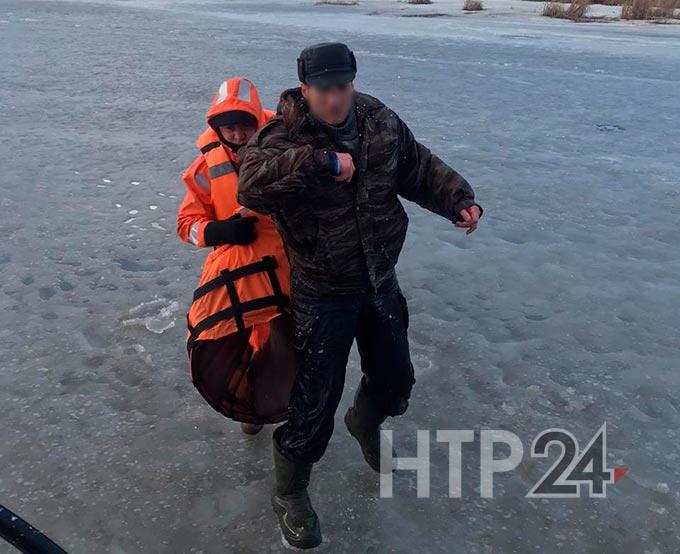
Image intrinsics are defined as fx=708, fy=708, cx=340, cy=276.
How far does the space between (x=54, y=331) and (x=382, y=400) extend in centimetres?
219

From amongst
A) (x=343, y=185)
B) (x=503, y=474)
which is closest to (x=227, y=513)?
(x=503, y=474)

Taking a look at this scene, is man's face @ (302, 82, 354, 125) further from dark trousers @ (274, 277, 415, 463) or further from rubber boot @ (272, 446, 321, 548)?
rubber boot @ (272, 446, 321, 548)

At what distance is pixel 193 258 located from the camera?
5074 mm

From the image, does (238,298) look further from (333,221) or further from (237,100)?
(237,100)

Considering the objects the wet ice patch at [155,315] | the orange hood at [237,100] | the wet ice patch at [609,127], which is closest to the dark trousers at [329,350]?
the orange hood at [237,100]

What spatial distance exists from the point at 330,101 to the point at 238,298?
2.87 feet

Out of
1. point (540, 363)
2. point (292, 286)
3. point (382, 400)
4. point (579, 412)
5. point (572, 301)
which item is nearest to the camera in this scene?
point (292, 286)

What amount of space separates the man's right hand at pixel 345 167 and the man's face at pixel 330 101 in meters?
0.15

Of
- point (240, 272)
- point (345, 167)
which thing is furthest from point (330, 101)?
point (240, 272)

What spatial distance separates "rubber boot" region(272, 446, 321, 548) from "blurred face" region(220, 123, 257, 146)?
4.09 ft

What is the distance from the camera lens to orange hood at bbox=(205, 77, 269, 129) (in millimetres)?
2754

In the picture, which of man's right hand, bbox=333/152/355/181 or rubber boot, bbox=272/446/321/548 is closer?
man's right hand, bbox=333/152/355/181

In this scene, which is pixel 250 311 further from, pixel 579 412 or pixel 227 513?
pixel 579 412

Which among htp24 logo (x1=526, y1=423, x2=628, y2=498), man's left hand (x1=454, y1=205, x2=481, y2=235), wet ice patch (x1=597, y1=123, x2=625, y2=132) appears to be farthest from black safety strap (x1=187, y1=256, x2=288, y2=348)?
wet ice patch (x1=597, y1=123, x2=625, y2=132)
